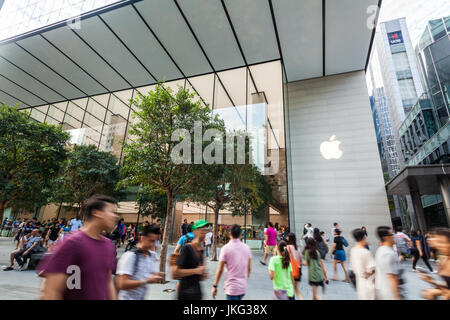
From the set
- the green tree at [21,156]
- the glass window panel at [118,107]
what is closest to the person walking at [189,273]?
the green tree at [21,156]

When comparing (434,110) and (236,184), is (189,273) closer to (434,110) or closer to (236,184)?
(236,184)

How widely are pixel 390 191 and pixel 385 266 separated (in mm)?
13241

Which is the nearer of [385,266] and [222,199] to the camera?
[385,266]

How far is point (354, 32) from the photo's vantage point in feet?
39.3

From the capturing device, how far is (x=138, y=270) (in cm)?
246

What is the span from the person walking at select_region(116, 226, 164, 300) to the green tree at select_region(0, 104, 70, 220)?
10.6m

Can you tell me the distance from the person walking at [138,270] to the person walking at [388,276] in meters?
2.95

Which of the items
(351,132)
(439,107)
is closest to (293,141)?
Result: (351,132)

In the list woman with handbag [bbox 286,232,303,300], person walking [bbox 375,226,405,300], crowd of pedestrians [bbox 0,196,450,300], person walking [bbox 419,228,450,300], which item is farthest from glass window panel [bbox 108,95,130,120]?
person walking [bbox 419,228,450,300]

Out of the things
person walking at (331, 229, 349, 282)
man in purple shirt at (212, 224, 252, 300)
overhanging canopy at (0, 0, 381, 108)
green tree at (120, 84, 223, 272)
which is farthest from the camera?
overhanging canopy at (0, 0, 381, 108)

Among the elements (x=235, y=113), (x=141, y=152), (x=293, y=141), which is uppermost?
(x=235, y=113)

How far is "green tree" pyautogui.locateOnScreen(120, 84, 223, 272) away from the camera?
709cm

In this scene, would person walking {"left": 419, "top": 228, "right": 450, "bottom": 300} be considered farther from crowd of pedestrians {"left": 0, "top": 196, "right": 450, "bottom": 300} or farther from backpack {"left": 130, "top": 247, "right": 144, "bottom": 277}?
backpack {"left": 130, "top": 247, "right": 144, "bottom": 277}
